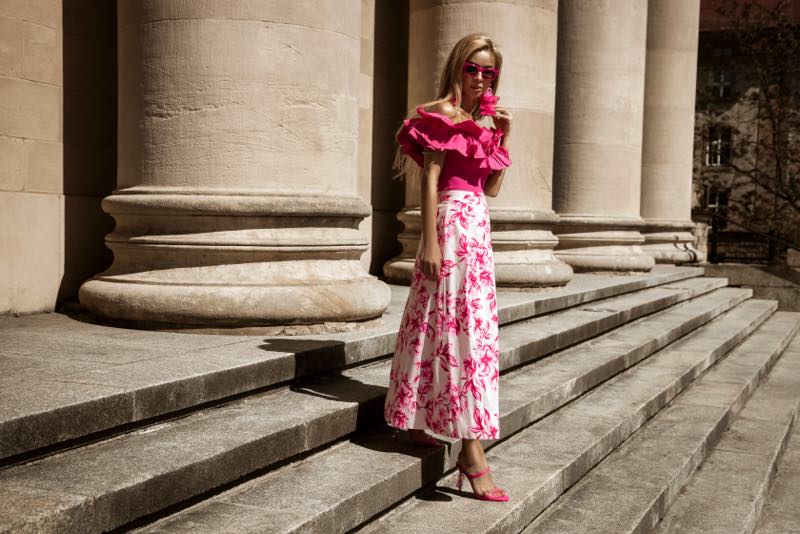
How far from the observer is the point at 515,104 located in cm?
1067

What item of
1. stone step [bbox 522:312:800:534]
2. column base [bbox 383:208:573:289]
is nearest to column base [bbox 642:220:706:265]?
column base [bbox 383:208:573:289]

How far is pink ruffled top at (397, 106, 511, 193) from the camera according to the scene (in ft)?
15.6

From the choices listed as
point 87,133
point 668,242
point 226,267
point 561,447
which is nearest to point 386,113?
point 87,133

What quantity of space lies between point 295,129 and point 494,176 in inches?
88.1

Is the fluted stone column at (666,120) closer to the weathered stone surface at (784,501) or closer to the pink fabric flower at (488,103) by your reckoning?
the weathered stone surface at (784,501)

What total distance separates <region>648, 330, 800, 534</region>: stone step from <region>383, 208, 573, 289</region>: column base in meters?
2.81

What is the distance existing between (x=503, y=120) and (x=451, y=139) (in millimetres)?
385

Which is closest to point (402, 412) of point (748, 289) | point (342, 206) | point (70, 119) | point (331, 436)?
point (331, 436)

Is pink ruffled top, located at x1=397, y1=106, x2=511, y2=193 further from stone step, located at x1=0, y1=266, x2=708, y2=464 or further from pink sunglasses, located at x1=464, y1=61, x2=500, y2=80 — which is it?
stone step, located at x1=0, y1=266, x2=708, y2=464

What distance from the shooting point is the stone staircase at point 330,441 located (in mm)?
3736

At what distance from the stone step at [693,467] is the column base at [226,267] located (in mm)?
2299

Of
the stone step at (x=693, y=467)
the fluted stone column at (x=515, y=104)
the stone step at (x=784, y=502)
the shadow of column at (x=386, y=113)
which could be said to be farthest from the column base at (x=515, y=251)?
the stone step at (x=784, y=502)

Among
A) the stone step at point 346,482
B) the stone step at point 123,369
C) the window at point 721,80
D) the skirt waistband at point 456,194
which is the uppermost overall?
the window at point 721,80

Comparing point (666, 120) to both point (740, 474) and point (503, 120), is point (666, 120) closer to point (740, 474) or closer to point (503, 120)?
point (740, 474)
